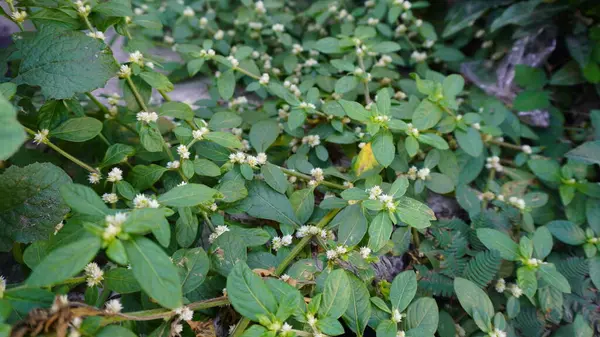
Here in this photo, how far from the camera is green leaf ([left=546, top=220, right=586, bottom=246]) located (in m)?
1.52

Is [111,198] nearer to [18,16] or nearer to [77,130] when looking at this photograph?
[77,130]

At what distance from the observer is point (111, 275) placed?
1.05 metres

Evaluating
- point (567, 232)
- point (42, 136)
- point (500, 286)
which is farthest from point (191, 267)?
point (567, 232)

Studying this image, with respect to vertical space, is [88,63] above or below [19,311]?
above

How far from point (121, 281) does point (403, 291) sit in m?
0.71

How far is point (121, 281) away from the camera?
3.41ft

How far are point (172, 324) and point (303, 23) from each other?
173 cm

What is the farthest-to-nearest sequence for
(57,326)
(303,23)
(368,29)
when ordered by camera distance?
1. (303,23)
2. (368,29)
3. (57,326)

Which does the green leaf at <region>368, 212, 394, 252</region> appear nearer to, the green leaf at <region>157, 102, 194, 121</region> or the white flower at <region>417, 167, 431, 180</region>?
the white flower at <region>417, 167, 431, 180</region>

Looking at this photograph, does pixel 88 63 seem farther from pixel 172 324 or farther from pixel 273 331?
pixel 273 331

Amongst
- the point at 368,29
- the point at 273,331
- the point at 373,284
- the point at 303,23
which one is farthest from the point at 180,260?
the point at 303,23

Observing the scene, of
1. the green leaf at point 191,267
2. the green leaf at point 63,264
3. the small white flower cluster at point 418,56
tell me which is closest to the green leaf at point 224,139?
the green leaf at point 191,267

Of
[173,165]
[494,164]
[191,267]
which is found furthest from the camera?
[494,164]

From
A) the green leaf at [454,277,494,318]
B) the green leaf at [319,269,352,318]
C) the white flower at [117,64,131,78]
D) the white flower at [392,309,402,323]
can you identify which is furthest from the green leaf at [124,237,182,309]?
the green leaf at [454,277,494,318]
